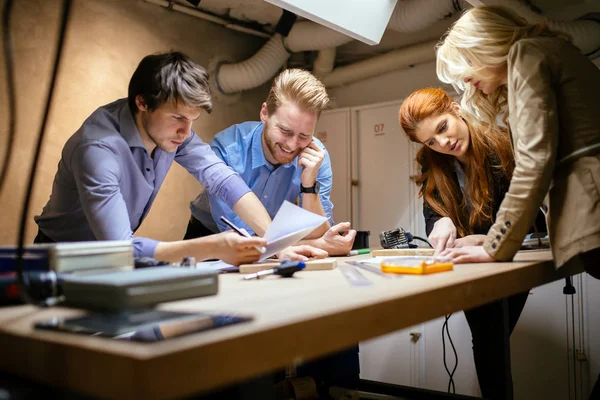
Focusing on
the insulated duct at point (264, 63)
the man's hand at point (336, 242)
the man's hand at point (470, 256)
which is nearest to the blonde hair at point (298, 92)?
the man's hand at point (336, 242)

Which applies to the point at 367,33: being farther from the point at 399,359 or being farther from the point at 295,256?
the point at 399,359

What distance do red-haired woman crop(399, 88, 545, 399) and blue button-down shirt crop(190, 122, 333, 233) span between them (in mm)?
507

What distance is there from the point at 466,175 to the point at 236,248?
116 centimetres

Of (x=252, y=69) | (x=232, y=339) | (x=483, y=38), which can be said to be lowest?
(x=232, y=339)

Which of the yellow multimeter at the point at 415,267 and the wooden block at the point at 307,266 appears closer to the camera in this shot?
the yellow multimeter at the point at 415,267

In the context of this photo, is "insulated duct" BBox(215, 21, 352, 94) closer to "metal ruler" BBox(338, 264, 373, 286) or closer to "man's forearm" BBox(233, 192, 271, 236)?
"man's forearm" BBox(233, 192, 271, 236)

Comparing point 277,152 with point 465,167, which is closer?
point 465,167

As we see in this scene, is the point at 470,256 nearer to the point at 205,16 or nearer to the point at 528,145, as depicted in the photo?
the point at 528,145

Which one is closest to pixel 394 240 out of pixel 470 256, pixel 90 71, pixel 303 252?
pixel 303 252

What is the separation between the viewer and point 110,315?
26.0 inches

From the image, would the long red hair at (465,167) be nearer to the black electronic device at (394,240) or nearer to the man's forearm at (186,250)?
the black electronic device at (394,240)

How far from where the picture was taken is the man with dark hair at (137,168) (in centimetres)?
145

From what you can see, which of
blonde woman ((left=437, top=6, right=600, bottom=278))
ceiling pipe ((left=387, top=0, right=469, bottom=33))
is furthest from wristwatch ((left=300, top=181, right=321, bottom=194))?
ceiling pipe ((left=387, top=0, right=469, bottom=33))

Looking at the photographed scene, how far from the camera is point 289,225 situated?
135cm
